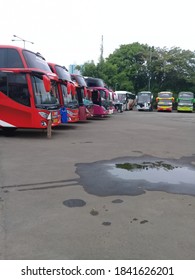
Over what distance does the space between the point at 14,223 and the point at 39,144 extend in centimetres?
652

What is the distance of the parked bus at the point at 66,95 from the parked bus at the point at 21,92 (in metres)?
2.84

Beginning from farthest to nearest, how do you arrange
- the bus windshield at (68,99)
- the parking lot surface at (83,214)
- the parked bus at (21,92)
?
the bus windshield at (68,99) → the parked bus at (21,92) → the parking lot surface at (83,214)

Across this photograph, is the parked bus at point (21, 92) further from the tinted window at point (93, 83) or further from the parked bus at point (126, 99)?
the parked bus at point (126, 99)

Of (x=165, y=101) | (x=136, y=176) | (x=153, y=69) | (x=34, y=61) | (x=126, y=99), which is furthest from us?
(x=153, y=69)

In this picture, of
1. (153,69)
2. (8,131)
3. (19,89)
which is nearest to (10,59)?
(19,89)

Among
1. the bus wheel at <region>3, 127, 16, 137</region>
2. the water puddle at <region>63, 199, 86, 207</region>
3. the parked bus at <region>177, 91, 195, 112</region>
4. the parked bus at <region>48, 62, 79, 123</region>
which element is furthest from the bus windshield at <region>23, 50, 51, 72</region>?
the parked bus at <region>177, 91, 195, 112</region>

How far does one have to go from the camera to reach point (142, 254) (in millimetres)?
3371

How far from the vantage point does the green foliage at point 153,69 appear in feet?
160

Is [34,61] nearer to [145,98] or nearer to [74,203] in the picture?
[74,203]

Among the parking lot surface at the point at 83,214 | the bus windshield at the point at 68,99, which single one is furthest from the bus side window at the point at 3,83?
the parking lot surface at the point at 83,214

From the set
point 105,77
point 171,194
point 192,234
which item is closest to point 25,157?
point 171,194

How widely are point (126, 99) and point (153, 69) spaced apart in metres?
13.1

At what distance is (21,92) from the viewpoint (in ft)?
38.0

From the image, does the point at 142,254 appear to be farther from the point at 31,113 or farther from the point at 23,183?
the point at 31,113
